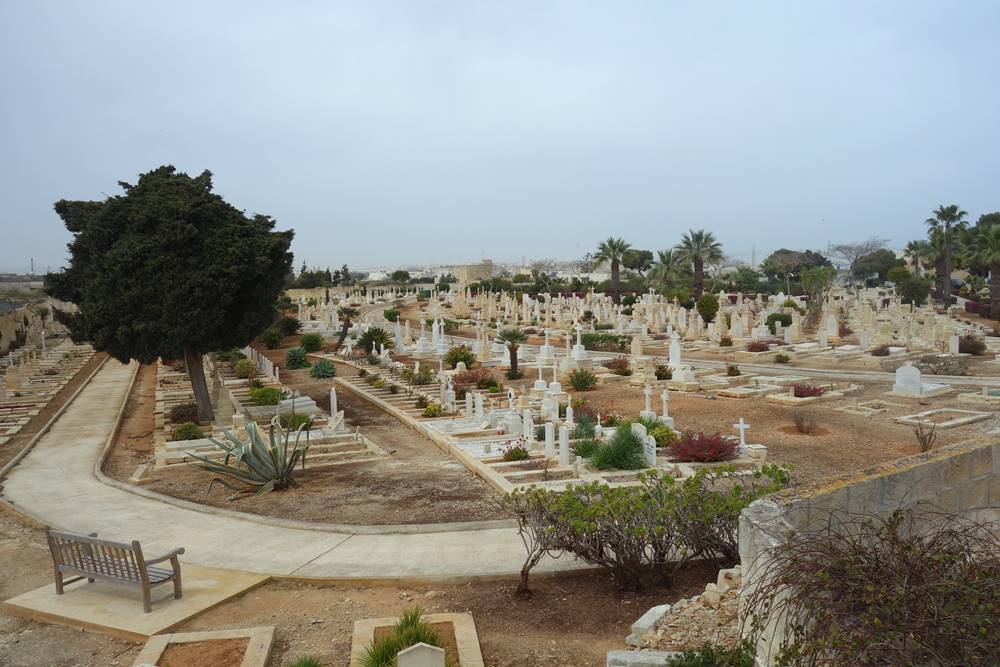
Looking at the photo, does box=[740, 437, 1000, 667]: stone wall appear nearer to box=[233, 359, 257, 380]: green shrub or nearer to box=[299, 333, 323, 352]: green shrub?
box=[233, 359, 257, 380]: green shrub

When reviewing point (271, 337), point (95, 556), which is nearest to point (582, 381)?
point (95, 556)

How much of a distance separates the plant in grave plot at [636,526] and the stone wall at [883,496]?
1419 millimetres

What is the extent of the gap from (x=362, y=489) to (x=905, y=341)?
29.2 meters

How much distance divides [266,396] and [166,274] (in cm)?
590

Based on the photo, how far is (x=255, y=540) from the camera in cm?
915

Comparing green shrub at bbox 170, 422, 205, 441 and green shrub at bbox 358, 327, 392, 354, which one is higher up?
green shrub at bbox 358, 327, 392, 354

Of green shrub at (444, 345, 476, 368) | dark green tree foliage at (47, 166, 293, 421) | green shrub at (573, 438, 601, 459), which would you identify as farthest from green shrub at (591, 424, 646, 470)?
green shrub at (444, 345, 476, 368)

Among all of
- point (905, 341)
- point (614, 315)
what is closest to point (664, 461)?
point (905, 341)

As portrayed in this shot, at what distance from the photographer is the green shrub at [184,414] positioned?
18.7 meters

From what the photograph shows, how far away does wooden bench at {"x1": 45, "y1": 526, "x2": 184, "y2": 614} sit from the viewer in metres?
6.71

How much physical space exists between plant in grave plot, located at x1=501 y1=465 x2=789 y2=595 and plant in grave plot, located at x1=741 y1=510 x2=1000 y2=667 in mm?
2470

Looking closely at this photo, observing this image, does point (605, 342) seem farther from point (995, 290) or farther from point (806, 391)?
point (995, 290)

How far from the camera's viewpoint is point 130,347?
56.6 ft

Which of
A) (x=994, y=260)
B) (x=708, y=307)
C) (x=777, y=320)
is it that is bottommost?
(x=777, y=320)
